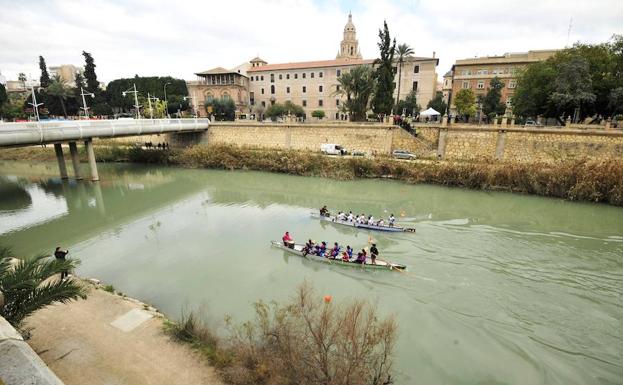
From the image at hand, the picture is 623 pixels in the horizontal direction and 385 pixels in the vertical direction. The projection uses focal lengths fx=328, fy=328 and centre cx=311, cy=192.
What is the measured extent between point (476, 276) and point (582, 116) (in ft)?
120

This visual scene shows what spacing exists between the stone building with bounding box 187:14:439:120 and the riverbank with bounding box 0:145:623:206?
83.8ft

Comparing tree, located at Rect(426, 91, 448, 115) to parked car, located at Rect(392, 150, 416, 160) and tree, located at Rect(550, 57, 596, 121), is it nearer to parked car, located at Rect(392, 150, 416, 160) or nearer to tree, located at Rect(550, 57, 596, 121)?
tree, located at Rect(550, 57, 596, 121)

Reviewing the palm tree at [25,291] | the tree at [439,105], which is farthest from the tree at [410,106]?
the palm tree at [25,291]

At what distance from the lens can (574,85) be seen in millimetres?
32531

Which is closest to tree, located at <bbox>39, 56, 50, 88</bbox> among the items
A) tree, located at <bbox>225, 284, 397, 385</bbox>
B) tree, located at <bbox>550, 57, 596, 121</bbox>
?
tree, located at <bbox>225, 284, 397, 385</bbox>

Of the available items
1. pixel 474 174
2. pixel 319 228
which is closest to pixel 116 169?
pixel 319 228

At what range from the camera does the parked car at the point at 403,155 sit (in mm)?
36750

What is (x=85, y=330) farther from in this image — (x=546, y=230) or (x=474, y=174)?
(x=474, y=174)

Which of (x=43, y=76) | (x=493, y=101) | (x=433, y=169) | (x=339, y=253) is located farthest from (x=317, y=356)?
(x=43, y=76)

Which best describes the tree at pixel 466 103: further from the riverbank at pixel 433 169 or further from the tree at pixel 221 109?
the tree at pixel 221 109

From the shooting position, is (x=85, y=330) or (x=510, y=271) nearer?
(x=85, y=330)

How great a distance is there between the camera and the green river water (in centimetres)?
1076

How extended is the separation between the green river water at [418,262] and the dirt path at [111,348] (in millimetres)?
2155

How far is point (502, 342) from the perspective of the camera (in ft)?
36.3
